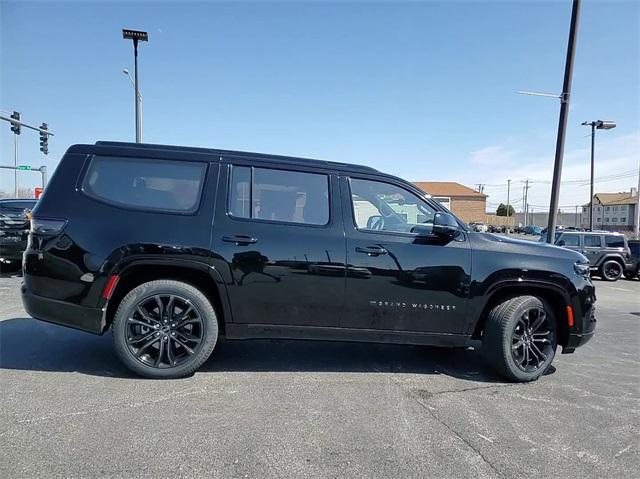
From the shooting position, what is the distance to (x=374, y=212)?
4176mm

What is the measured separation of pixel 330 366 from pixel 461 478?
78.6 inches

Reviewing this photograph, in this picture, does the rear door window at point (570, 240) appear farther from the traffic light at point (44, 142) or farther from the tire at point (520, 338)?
the traffic light at point (44, 142)

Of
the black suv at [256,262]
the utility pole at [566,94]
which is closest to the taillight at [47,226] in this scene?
the black suv at [256,262]

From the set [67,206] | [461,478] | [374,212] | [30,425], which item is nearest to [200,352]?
[30,425]

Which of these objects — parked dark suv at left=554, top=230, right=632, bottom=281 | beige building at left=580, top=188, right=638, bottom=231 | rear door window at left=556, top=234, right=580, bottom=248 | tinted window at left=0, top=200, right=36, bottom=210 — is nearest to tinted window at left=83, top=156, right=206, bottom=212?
tinted window at left=0, top=200, right=36, bottom=210

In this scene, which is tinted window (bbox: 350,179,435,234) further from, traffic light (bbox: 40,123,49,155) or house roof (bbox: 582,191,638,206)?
house roof (bbox: 582,191,638,206)

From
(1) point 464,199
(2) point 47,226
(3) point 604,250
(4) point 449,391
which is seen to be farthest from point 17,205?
(1) point 464,199

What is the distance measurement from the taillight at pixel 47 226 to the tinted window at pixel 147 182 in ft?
1.22

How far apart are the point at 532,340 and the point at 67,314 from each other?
442 centimetres

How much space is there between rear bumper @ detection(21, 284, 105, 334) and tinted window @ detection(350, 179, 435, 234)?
2.51m

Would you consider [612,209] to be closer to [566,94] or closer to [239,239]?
[566,94]

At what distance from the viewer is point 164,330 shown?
12.7 ft

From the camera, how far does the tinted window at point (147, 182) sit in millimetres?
3881

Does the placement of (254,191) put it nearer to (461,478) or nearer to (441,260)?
(441,260)
